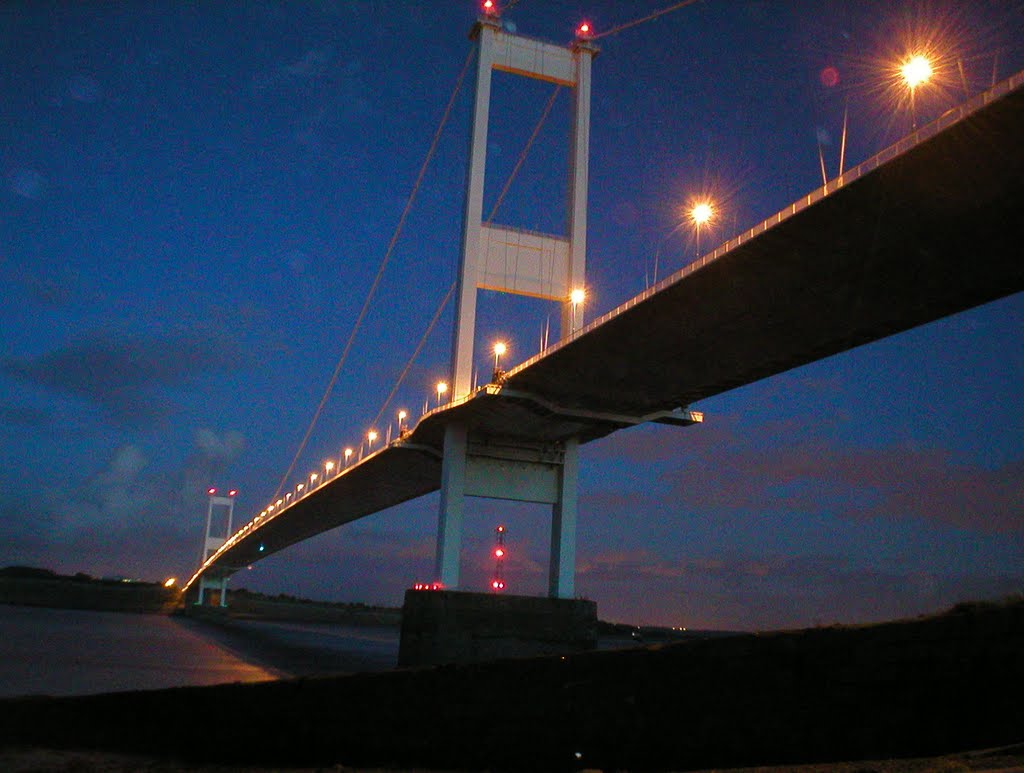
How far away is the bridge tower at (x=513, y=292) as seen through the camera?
23.7 meters

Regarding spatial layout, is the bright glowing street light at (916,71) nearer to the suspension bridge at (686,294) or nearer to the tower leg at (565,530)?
the suspension bridge at (686,294)

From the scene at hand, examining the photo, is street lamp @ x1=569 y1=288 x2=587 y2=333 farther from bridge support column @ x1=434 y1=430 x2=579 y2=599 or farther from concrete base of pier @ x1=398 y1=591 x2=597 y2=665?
concrete base of pier @ x1=398 y1=591 x2=597 y2=665

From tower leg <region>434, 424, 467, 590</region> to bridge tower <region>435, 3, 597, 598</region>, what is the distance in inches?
1.0

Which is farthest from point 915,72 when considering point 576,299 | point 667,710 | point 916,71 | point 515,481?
point 515,481

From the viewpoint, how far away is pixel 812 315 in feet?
51.9

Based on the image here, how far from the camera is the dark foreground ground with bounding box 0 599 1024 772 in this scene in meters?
4.16

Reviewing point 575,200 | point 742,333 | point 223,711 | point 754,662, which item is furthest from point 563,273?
point 754,662

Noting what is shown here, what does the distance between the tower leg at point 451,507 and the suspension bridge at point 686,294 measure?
0.04 meters

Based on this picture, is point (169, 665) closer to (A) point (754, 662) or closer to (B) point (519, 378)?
(B) point (519, 378)

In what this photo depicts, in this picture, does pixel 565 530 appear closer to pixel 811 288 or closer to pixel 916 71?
pixel 811 288

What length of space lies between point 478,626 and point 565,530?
11.9 feet

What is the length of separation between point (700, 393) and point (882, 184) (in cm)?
982

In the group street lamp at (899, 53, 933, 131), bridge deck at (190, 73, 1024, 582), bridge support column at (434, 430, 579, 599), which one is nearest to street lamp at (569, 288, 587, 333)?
bridge deck at (190, 73, 1024, 582)

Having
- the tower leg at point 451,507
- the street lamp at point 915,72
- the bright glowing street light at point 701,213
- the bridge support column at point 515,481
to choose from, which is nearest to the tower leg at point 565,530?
the bridge support column at point 515,481
